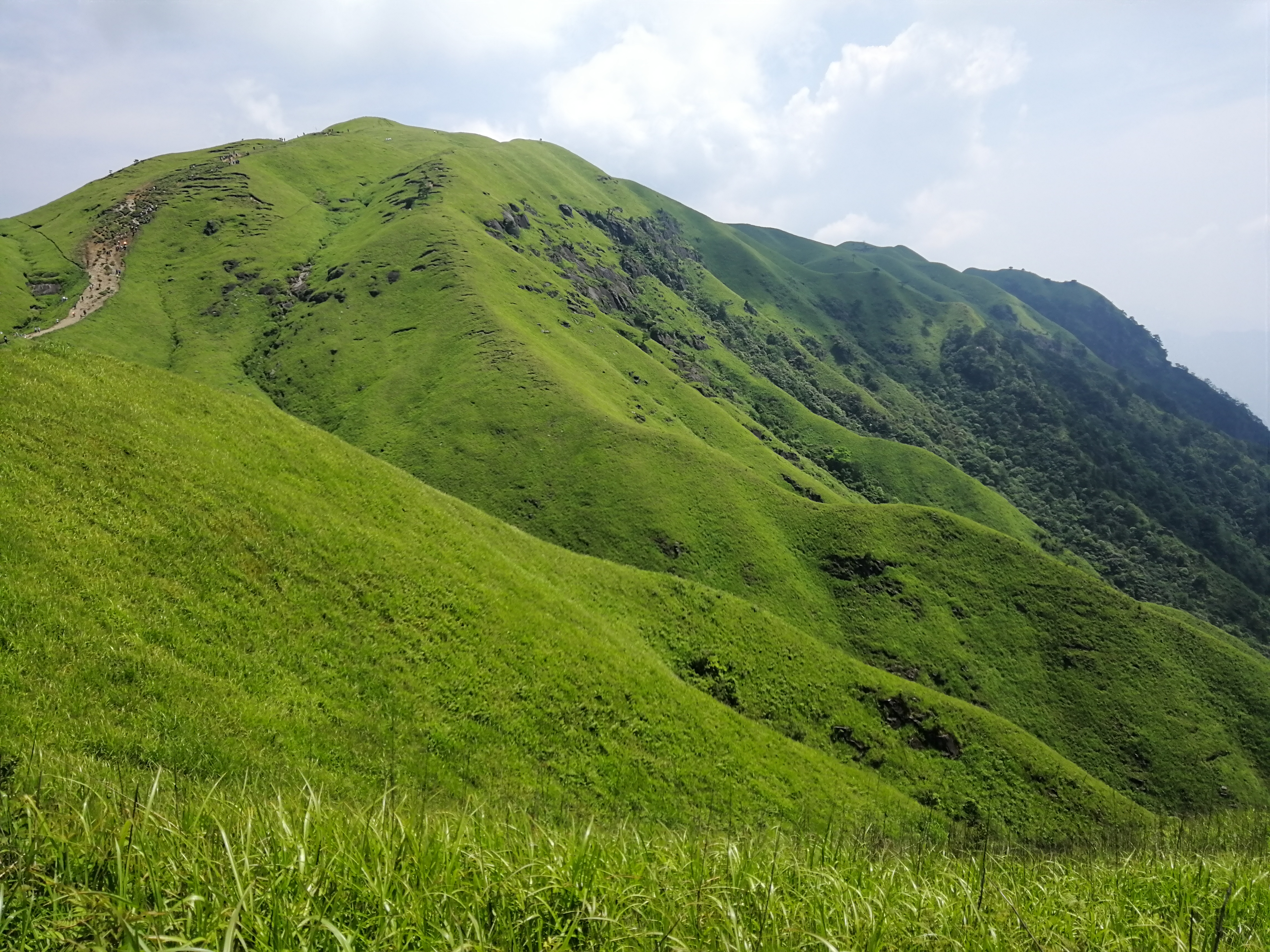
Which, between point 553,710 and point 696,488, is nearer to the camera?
point 553,710

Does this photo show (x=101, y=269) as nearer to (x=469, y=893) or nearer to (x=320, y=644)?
(x=320, y=644)

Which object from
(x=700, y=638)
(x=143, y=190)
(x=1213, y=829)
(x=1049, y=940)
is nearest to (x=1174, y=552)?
(x=700, y=638)

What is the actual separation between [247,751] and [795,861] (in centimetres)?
1506

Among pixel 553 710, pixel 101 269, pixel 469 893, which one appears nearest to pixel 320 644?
pixel 553 710

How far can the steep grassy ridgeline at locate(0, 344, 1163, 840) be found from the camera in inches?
645

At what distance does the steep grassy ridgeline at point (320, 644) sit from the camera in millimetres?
16391

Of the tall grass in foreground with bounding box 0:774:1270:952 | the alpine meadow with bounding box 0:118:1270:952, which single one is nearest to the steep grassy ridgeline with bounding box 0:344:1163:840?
the alpine meadow with bounding box 0:118:1270:952

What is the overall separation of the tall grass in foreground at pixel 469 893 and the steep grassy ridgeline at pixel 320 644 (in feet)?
18.8

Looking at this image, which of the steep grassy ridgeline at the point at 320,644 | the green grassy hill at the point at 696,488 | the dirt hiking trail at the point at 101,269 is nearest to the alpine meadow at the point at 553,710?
the steep grassy ridgeline at the point at 320,644

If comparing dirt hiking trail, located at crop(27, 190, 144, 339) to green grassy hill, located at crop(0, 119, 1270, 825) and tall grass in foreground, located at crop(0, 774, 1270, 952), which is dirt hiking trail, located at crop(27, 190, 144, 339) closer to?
green grassy hill, located at crop(0, 119, 1270, 825)

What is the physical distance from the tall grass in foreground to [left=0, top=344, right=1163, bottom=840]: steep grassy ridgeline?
5.73m

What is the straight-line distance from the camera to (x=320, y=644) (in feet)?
72.8

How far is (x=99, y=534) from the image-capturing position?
20.3 m

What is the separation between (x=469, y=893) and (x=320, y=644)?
64.6ft
